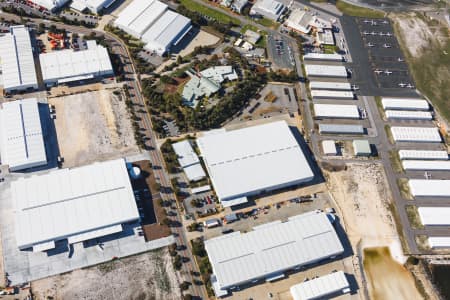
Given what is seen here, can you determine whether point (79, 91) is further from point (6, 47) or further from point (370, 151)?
point (370, 151)

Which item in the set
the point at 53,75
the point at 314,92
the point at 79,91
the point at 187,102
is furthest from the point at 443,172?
the point at 53,75

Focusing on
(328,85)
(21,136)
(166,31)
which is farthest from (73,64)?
(328,85)

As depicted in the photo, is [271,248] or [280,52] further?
[280,52]

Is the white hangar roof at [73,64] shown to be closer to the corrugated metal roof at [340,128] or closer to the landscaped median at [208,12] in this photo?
the landscaped median at [208,12]

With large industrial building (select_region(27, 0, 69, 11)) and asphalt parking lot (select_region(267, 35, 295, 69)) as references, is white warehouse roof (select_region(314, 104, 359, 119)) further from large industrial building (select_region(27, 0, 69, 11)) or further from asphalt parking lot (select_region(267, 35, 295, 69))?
large industrial building (select_region(27, 0, 69, 11))

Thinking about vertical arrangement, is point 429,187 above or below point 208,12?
below

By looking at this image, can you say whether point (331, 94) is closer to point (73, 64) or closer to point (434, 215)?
point (434, 215)
